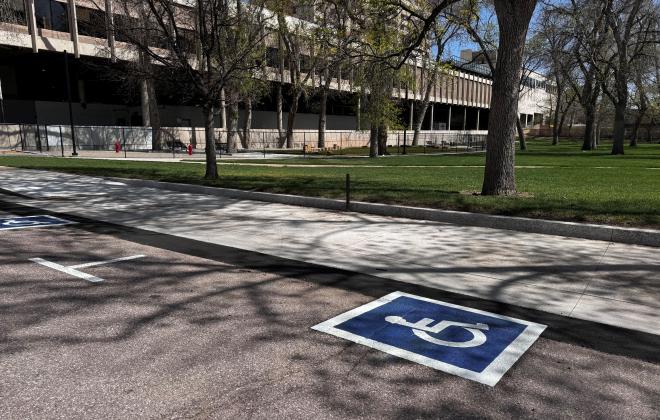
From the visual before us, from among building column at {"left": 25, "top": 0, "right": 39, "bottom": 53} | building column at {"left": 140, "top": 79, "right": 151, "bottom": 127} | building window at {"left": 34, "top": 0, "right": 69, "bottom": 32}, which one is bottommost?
building column at {"left": 140, "top": 79, "right": 151, "bottom": 127}

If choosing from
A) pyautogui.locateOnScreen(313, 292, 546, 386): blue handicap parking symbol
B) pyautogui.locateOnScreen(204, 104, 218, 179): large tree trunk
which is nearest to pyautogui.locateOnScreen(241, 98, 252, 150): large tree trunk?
A: pyautogui.locateOnScreen(204, 104, 218, 179): large tree trunk

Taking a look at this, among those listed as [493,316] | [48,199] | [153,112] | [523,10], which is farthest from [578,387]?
[153,112]

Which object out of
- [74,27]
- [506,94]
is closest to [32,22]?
[74,27]

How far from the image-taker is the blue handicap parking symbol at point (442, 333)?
3.79 meters

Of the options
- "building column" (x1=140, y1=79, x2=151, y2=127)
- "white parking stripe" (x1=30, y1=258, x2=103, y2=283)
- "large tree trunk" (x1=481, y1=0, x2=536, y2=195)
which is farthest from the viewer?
"building column" (x1=140, y1=79, x2=151, y2=127)

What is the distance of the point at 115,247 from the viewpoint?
24.2ft

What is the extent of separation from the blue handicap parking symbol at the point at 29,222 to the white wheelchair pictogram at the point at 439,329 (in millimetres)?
7226

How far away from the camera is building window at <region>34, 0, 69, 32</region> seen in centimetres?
3850

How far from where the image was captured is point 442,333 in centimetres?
435

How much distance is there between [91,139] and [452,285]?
4127 centimetres

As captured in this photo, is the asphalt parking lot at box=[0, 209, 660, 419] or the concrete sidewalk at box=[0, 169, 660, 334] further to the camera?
the concrete sidewalk at box=[0, 169, 660, 334]

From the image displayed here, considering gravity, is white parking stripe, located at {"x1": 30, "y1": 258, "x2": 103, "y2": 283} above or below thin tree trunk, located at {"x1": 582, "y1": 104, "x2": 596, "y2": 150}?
below

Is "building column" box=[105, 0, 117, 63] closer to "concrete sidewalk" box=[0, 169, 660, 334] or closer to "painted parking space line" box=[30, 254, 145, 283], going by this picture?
"concrete sidewalk" box=[0, 169, 660, 334]

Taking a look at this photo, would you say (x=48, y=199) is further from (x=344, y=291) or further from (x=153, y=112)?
(x=153, y=112)
